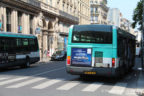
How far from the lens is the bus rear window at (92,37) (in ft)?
43.8

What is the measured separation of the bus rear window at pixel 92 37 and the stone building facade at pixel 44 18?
19116 millimetres

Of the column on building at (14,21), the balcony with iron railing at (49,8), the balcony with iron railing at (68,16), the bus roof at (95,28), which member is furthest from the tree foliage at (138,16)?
the bus roof at (95,28)

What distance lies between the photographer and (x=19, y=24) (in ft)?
121

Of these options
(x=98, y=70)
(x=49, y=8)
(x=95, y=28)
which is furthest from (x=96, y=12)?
(x=98, y=70)

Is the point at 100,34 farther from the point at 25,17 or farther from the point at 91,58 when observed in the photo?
the point at 25,17

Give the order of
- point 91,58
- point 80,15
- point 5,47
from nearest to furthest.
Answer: point 91,58, point 5,47, point 80,15

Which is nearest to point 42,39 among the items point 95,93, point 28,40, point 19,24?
point 19,24

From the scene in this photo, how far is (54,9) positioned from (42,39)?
6.30m

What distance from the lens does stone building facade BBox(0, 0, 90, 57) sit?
3391 centimetres

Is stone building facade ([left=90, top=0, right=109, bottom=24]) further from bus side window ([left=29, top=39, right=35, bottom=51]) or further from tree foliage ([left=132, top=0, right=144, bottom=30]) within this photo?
bus side window ([left=29, top=39, right=35, bottom=51])

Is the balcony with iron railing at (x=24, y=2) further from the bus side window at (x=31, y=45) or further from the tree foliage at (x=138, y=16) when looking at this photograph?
the tree foliage at (x=138, y=16)

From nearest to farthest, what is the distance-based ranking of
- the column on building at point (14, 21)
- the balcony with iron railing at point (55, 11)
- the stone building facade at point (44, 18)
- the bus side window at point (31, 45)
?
the bus side window at point (31, 45) → the stone building facade at point (44, 18) → the column on building at point (14, 21) → the balcony with iron railing at point (55, 11)

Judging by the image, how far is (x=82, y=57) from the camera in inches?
525

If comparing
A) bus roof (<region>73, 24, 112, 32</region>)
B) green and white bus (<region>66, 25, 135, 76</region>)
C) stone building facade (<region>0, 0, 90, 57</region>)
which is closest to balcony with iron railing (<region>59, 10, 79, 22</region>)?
stone building facade (<region>0, 0, 90, 57</region>)
